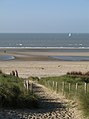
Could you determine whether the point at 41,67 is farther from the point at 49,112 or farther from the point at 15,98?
the point at 49,112

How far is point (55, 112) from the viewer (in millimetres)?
14914

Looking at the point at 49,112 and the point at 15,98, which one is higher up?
the point at 15,98

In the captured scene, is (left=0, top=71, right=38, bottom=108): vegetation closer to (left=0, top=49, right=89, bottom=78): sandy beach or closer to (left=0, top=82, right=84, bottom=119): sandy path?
(left=0, top=82, right=84, bottom=119): sandy path

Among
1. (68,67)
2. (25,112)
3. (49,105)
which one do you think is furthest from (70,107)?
(68,67)

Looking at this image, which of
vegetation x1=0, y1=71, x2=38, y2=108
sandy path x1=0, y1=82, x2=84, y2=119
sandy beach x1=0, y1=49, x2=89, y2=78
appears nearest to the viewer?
sandy path x1=0, y1=82, x2=84, y2=119

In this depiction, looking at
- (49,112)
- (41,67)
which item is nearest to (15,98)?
(49,112)

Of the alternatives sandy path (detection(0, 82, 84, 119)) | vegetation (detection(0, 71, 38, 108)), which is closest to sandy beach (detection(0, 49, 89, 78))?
sandy path (detection(0, 82, 84, 119))

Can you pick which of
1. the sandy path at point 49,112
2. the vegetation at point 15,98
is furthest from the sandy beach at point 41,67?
the vegetation at point 15,98

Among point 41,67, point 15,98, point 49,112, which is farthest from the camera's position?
point 41,67

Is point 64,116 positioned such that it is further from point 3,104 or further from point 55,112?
point 3,104

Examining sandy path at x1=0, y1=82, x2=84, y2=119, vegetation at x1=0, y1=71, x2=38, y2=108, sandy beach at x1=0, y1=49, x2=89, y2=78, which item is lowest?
sandy beach at x1=0, y1=49, x2=89, y2=78

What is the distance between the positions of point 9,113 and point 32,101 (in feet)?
6.62

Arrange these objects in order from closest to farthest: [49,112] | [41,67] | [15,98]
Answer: [49,112]
[15,98]
[41,67]

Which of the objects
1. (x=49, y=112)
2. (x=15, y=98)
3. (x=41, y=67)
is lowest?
(x=41, y=67)
